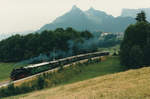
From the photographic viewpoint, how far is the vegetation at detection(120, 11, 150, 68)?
4162cm

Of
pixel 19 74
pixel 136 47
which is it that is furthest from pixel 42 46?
pixel 136 47

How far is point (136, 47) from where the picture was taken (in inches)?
1650

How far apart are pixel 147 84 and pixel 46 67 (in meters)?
30.2

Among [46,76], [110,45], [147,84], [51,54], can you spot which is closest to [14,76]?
[46,76]

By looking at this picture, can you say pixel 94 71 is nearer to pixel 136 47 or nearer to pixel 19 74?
pixel 136 47

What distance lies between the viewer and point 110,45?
140 meters

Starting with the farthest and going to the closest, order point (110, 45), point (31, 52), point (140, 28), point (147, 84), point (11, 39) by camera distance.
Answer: point (110, 45), point (11, 39), point (31, 52), point (140, 28), point (147, 84)

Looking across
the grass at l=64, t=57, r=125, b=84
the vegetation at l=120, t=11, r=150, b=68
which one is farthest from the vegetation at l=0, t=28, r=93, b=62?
the vegetation at l=120, t=11, r=150, b=68

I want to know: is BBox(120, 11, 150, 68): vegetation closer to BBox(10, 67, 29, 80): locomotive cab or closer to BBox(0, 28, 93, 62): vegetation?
BBox(10, 67, 29, 80): locomotive cab

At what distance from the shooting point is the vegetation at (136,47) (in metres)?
41.6

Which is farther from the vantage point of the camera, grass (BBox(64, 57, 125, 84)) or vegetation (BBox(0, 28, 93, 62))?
vegetation (BBox(0, 28, 93, 62))

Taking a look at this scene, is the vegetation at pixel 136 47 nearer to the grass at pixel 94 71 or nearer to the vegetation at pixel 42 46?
the grass at pixel 94 71

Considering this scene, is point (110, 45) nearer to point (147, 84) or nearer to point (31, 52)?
point (31, 52)

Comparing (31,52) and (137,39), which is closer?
(137,39)
